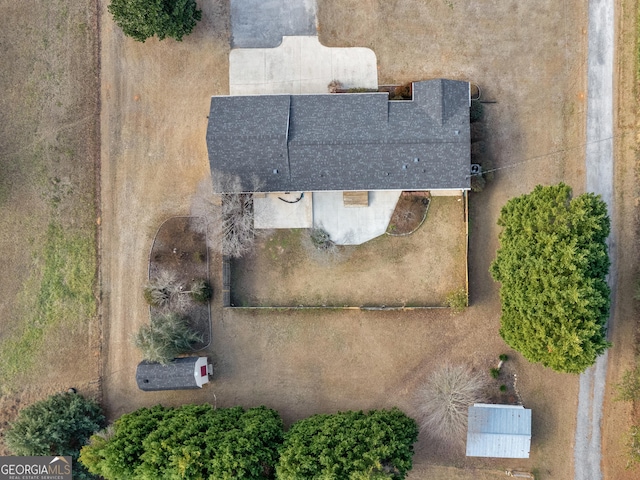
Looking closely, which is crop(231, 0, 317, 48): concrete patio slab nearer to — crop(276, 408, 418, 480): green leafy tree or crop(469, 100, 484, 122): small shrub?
crop(469, 100, 484, 122): small shrub

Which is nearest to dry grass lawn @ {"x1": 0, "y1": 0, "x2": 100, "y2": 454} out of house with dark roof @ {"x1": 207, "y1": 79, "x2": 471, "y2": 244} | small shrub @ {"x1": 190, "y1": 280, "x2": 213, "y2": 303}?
small shrub @ {"x1": 190, "y1": 280, "x2": 213, "y2": 303}

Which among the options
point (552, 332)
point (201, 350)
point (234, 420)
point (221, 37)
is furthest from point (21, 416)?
point (552, 332)

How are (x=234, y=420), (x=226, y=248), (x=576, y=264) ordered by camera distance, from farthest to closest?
(x=226, y=248) → (x=234, y=420) → (x=576, y=264)

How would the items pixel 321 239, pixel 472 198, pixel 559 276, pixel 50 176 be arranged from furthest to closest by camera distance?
pixel 50 176, pixel 472 198, pixel 321 239, pixel 559 276

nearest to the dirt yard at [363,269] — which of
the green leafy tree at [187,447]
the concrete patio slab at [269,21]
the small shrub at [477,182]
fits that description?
the small shrub at [477,182]

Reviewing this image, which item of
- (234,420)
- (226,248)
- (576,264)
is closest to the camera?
(576,264)

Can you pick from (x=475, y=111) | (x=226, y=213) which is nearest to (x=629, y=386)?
(x=475, y=111)

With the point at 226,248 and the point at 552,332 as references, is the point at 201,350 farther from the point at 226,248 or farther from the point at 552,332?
the point at 552,332

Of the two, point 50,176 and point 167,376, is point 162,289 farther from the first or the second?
point 50,176
